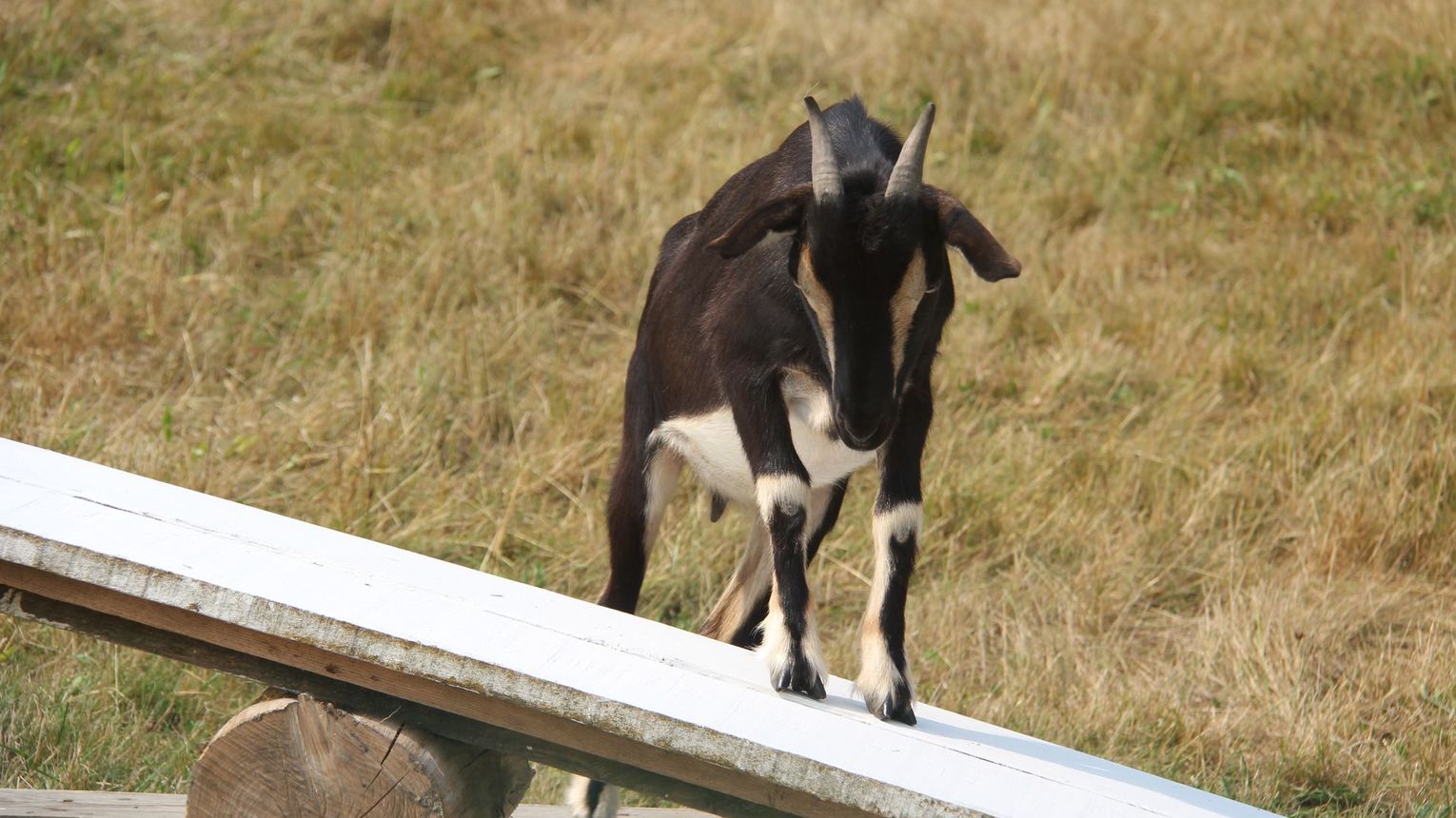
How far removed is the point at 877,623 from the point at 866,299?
0.73 metres

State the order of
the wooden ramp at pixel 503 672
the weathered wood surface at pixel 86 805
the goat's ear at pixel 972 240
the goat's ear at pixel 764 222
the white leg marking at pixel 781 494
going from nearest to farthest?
1. the wooden ramp at pixel 503 672
2. the goat's ear at pixel 972 240
3. the goat's ear at pixel 764 222
4. the white leg marking at pixel 781 494
5. the weathered wood surface at pixel 86 805

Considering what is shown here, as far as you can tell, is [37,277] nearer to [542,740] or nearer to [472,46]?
[472,46]

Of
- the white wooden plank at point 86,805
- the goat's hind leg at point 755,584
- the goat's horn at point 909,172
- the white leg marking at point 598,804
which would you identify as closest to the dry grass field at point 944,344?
the white wooden plank at point 86,805

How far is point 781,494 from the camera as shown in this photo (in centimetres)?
329

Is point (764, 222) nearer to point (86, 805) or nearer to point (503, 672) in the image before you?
point (503, 672)

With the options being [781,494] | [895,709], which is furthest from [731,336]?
[895,709]

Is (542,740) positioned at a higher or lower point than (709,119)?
higher

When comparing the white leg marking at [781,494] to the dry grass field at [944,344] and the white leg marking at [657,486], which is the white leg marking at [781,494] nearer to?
the white leg marking at [657,486]

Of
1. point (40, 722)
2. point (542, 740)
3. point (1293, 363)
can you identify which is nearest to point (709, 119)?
point (1293, 363)

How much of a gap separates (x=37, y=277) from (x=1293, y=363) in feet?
17.7

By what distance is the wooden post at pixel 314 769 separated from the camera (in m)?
2.85

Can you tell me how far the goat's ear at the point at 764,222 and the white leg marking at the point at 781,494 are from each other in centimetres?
51

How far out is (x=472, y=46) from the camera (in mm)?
8727

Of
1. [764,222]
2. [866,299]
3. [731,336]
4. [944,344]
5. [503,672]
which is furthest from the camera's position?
[944,344]
